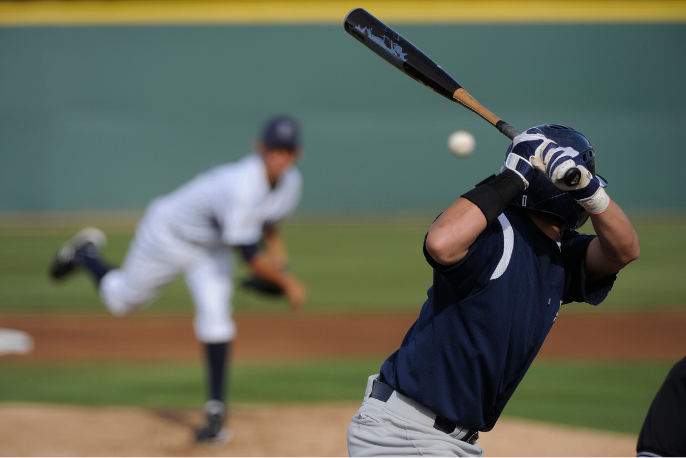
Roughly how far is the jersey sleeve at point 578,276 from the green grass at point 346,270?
670 centimetres

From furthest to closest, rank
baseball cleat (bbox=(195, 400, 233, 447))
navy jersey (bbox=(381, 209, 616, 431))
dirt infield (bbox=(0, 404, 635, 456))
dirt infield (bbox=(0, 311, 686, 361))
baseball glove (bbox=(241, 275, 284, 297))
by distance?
dirt infield (bbox=(0, 311, 686, 361)), baseball glove (bbox=(241, 275, 284, 297)), baseball cleat (bbox=(195, 400, 233, 447)), dirt infield (bbox=(0, 404, 635, 456)), navy jersey (bbox=(381, 209, 616, 431))

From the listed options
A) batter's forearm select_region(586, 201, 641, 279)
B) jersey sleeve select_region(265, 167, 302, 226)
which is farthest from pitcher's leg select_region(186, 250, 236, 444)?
batter's forearm select_region(586, 201, 641, 279)

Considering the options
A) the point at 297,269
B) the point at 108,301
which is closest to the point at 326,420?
the point at 108,301

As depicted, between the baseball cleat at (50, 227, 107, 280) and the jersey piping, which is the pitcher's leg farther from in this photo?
the jersey piping

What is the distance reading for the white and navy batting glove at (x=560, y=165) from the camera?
192cm

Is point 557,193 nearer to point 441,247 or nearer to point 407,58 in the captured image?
point 441,247

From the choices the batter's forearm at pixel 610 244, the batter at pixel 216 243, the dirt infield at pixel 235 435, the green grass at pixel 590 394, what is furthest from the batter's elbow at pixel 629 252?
the green grass at pixel 590 394

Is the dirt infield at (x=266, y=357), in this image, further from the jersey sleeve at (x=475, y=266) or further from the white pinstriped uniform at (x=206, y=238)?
the jersey sleeve at (x=475, y=266)

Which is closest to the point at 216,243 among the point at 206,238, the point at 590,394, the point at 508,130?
the point at 206,238

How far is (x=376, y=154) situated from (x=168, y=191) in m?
5.57

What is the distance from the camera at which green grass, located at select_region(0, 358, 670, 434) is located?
522 cm

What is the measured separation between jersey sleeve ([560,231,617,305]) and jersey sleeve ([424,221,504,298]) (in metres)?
0.46

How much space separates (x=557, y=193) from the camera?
2.13 meters

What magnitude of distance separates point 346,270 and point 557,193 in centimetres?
1023
